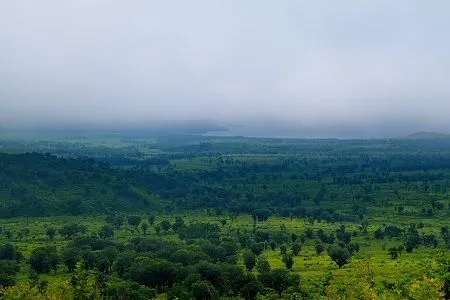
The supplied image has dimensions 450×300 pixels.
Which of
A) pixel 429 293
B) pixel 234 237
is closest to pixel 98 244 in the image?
pixel 234 237

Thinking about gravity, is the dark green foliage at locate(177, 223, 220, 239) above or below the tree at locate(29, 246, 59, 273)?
below

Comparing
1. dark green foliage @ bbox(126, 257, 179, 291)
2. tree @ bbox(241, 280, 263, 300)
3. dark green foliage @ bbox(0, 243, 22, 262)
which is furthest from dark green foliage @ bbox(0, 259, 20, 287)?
tree @ bbox(241, 280, 263, 300)

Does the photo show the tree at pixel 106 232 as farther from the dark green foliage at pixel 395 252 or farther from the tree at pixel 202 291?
the dark green foliage at pixel 395 252

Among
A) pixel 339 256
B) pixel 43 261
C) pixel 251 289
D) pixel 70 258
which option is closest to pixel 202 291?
pixel 251 289

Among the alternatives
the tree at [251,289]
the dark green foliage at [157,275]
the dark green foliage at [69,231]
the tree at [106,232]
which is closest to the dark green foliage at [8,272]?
the dark green foliage at [157,275]

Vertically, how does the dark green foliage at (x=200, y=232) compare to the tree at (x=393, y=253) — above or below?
below

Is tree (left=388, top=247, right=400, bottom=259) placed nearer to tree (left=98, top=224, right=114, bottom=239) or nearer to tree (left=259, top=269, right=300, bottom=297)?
tree (left=259, top=269, right=300, bottom=297)

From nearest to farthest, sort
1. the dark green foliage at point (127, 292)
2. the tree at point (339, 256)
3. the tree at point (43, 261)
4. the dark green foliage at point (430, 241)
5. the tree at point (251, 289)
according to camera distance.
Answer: the dark green foliage at point (127, 292) < the tree at point (251, 289) < the tree at point (43, 261) < the tree at point (339, 256) < the dark green foliage at point (430, 241)

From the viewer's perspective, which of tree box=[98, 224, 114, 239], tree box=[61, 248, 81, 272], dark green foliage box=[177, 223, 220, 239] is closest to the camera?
tree box=[61, 248, 81, 272]

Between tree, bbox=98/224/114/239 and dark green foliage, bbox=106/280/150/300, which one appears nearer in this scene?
dark green foliage, bbox=106/280/150/300

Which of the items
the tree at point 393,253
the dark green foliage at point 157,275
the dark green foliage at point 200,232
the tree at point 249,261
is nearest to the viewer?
the dark green foliage at point 157,275

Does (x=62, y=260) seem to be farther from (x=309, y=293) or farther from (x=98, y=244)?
(x=309, y=293)
